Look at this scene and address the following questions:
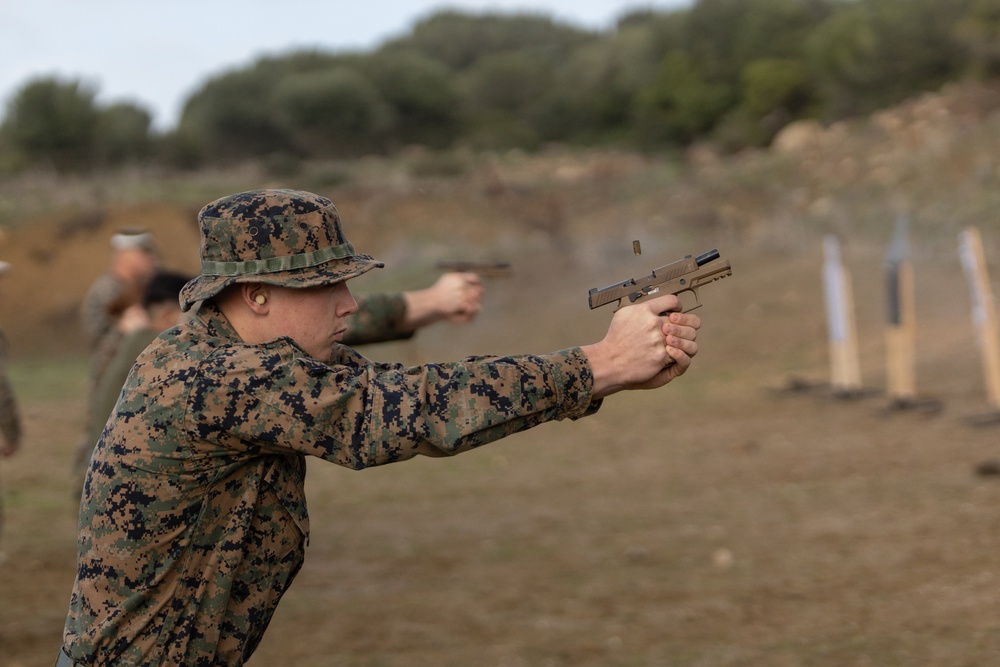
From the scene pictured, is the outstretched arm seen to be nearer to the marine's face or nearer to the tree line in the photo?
the marine's face

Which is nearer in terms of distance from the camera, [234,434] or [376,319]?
[234,434]

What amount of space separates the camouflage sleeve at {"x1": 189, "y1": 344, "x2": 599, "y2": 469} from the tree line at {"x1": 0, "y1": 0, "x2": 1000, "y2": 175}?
97.5ft

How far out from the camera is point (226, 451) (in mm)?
2455

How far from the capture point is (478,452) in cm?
1173

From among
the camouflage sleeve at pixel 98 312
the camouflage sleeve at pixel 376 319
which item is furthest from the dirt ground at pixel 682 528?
the camouflage sleeve at pixel 376 319

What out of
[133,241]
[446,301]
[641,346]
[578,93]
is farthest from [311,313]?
[578,93]

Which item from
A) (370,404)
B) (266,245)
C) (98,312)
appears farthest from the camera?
(98,312)

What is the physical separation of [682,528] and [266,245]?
580cm

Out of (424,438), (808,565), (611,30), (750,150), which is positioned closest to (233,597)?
(424,438)

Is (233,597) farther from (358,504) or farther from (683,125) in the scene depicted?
(683,125)

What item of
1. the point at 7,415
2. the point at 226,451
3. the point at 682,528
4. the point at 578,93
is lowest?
the point at 682,528

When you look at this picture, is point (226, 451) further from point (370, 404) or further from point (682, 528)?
point (682, 528)

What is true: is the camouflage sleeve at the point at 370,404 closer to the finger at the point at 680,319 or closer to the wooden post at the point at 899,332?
the finger at the point at 680,319

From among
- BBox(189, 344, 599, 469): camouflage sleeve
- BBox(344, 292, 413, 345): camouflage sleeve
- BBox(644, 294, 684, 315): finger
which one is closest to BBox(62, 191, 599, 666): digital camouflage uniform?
BBox(189, 344, 599, 469): camouflage sleeve
